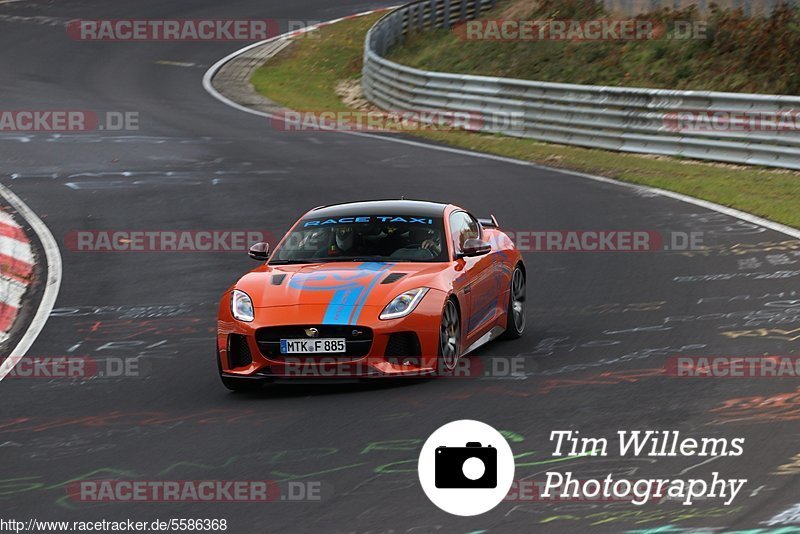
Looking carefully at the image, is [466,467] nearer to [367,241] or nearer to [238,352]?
[238,352]

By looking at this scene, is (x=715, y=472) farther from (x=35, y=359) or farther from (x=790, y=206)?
(x=790, y=206)

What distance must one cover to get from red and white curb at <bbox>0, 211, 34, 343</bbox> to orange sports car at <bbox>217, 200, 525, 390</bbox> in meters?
3.35

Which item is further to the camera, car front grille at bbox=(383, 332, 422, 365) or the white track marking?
the white track marking

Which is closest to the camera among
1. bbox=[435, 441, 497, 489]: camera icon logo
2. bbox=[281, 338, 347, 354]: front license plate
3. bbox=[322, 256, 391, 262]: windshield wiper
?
bbox=[435, 441, 497, 489]: camera icon logo

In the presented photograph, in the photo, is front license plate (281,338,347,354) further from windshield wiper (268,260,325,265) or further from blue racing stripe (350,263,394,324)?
windshield wiper (268,260,325,265)

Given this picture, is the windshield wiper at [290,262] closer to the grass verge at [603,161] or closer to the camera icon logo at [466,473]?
the camera icon logo at [466,473]

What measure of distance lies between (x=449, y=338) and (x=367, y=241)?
130cm

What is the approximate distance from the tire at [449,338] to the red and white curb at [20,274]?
3.56 meters

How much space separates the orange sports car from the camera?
33.7 feet

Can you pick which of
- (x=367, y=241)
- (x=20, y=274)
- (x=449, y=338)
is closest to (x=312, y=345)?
(x=449, y=338)

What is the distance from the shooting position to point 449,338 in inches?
424

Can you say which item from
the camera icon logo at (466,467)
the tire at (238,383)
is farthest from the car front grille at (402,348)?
the camera icon logo at (466,467)

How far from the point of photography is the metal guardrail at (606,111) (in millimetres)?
23125

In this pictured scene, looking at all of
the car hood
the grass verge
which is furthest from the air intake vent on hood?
the grass verge
